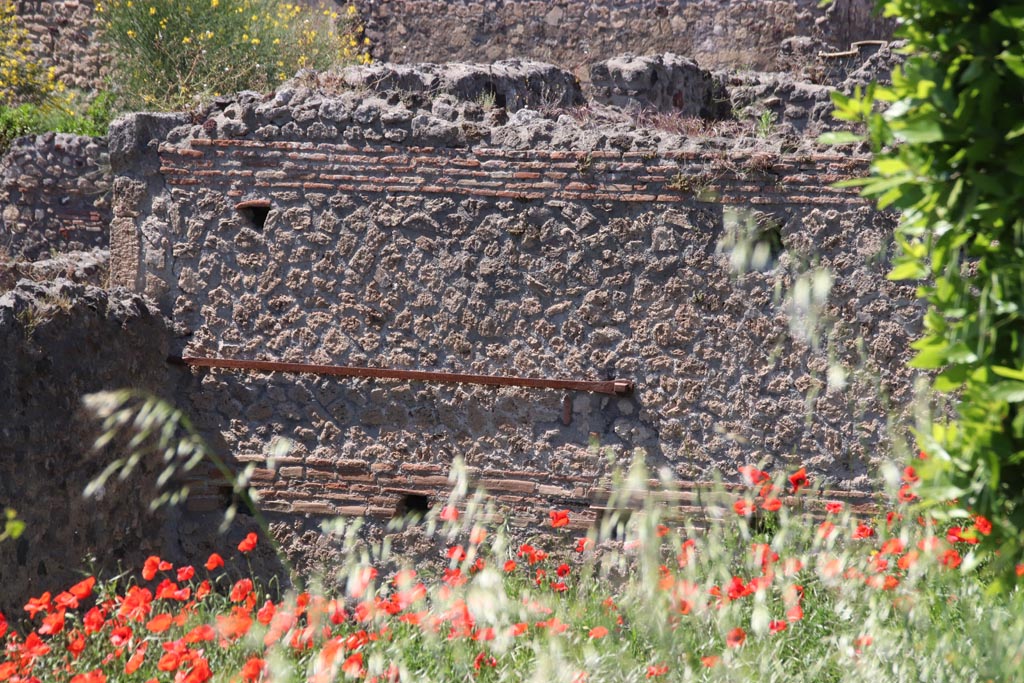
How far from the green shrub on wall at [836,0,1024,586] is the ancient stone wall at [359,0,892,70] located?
423 inches

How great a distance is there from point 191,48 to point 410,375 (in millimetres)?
5754

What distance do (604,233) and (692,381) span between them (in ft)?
3.01

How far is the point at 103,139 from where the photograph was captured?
29.0 ft

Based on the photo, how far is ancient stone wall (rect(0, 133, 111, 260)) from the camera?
28.9ft

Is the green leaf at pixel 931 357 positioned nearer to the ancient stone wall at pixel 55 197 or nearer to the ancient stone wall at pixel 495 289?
the ancient stone wall at pixel 495 289

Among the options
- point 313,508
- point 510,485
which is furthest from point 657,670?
point 313,508

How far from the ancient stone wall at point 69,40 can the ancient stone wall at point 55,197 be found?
15.1 feet

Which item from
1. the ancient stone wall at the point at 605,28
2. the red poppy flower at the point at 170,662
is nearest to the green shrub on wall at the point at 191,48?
the ancient stone wall at the point at 605,28

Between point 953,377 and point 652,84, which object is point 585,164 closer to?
point 652,84

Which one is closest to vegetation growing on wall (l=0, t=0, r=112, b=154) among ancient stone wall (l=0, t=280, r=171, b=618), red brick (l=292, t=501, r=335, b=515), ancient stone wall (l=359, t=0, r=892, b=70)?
ancient stone wall (l=359, t=0, r=892, b=70)

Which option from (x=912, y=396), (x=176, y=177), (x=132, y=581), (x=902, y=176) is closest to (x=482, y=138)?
(x=176, y=177)

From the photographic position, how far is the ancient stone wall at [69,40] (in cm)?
1319

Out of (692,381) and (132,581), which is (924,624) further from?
(132,581)

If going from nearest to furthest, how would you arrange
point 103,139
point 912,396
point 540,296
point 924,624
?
1. point 924,624
2. point 912,396
3. point 540,296
4. point 103,139
